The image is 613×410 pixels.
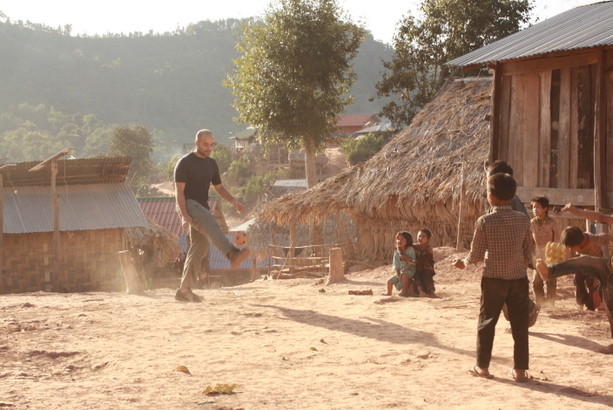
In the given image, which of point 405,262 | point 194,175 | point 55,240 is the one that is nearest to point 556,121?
point 405,262

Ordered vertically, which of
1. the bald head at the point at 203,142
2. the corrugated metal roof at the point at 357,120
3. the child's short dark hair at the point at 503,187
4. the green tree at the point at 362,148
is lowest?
the child's short dark hair at the point at 503,187

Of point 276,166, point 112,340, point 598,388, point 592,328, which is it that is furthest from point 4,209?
point 276,166

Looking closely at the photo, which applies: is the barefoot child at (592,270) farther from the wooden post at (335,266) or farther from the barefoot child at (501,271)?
the wooden post at (335,266)

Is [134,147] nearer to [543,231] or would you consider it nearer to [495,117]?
[495,117]

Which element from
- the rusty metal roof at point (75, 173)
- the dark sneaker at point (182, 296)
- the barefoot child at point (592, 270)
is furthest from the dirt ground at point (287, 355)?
the rusty metal roof at point (75, 173)

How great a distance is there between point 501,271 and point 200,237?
4.02 m

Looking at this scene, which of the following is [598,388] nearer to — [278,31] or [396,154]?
[396,154]

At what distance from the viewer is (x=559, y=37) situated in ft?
33.1

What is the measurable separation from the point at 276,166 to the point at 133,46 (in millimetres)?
67291

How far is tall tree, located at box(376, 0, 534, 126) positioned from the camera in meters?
26.3

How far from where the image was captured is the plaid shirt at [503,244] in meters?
5.39

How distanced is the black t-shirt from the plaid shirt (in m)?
3.74

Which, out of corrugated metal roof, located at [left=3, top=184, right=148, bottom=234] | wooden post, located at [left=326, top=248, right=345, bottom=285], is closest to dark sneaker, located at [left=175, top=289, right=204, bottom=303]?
wooden post, located at [left=326, top=248, right=345, bottom=285]

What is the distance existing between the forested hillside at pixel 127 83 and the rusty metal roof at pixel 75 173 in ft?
219
